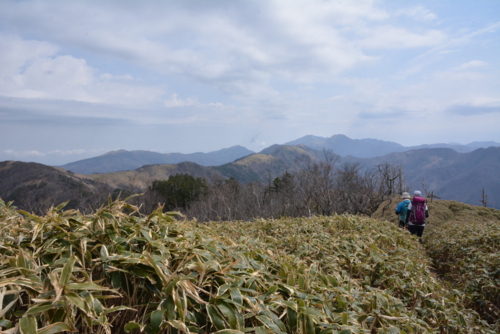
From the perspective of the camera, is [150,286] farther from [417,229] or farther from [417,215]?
[417,229]

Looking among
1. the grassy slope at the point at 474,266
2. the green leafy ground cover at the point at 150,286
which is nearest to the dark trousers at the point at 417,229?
the grassy slope at the point at 474,266

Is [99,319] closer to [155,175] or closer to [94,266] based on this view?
[94,266]

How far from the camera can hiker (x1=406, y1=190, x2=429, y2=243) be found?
953 cm

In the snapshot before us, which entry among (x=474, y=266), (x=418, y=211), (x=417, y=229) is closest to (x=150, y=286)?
(x=474, y=266)

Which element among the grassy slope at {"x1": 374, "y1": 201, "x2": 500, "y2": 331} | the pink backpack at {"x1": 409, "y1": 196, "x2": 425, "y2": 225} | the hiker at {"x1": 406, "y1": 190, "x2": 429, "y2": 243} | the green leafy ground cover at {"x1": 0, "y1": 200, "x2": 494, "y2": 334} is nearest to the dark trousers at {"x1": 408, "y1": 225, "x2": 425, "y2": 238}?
the hiker at {"x1": 406, "y1": 190, "x2": 429, "y2": 243}

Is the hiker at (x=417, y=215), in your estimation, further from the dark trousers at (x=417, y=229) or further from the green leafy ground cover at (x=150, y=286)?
the green leafy ground cover at (x=150, y=286)

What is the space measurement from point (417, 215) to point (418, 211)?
151 millimetres

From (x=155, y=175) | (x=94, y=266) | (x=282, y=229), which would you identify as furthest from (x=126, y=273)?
(x=155, y=175)

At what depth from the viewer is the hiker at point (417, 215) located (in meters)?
9.53

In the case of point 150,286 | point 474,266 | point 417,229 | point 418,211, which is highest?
point 150,286

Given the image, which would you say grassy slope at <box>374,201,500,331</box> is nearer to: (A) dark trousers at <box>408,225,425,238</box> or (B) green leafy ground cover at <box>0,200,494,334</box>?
(A) dark trousers at <box>408,225,425,238</box>

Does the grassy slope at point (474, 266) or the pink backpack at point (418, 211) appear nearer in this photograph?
the grassy slope at point (474, 266)

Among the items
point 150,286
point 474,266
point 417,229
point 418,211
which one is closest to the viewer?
point 150,286

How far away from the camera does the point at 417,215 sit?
961 centimetres
